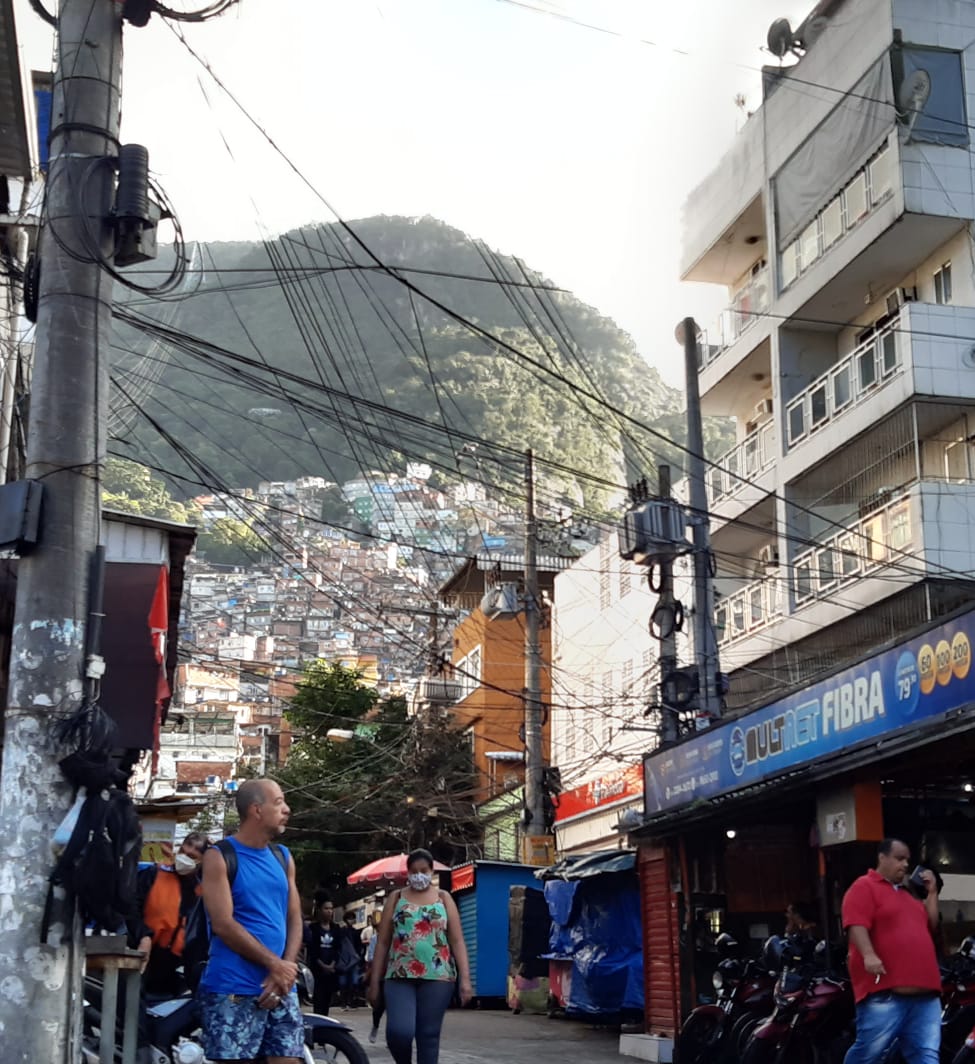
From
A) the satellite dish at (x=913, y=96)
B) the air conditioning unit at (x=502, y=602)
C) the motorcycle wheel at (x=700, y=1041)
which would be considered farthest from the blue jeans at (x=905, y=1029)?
the air conditioning unit at (x=502, y=602)

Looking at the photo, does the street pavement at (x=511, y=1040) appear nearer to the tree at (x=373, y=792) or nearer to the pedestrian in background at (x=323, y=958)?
the pedestrian in background at (x=323, y=958)

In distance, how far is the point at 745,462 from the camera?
97.2 ft

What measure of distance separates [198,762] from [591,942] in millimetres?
62790

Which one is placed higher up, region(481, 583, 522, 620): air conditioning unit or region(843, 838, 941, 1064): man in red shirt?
region(481, 583, 522, 620): air conditioning unit

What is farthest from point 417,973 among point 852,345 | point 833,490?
point 852,345

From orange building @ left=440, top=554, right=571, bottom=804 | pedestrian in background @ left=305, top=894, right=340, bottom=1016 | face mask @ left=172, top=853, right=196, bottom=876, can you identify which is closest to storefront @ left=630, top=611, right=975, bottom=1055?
pedestrian in background @ left=305, top=894, right=340, bottom=1016

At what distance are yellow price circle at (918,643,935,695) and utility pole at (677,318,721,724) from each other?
7.55 m

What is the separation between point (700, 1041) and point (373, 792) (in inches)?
1144

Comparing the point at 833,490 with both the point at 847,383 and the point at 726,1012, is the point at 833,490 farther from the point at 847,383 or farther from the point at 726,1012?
the point at 726,1012

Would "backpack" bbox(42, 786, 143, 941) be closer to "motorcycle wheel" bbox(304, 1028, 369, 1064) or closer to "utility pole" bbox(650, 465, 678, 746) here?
"motorcycle wheel" bbox(304, 1028, 369, 1064)

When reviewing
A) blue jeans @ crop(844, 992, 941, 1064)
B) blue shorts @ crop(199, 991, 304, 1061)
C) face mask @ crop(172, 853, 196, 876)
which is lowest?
blue jeans @ crop(844, 992, 941, 1064)

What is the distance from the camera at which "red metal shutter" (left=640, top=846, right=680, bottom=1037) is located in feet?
53.0

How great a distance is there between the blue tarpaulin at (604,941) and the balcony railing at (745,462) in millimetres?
10126

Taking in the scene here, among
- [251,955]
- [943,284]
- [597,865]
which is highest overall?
[943,284]
